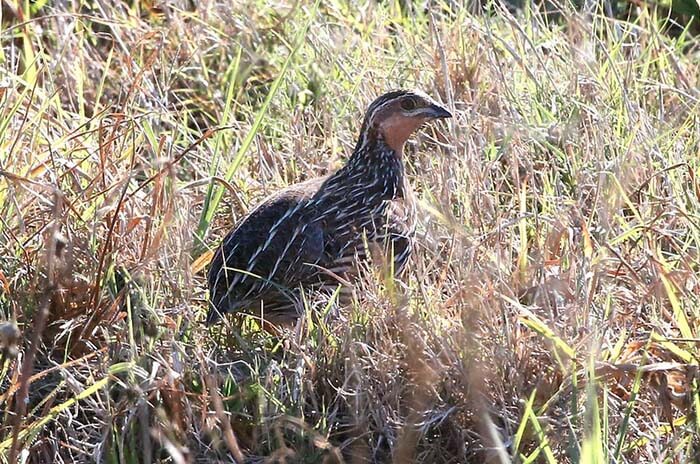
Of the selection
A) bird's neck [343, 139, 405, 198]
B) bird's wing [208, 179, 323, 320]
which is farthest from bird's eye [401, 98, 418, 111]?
bird's wing [208, 179, 323, 320]

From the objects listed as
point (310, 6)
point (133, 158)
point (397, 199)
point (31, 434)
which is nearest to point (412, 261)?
point (397, 199)

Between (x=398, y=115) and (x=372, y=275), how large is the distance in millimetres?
866

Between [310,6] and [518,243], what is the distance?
1.96 metres

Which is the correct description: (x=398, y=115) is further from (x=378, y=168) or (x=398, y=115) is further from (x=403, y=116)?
(x=378, y=168)

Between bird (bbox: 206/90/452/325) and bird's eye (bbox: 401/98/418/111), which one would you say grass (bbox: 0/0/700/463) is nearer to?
bird (bbox: 206/90/452/325)

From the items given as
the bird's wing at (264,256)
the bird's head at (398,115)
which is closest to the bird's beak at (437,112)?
the bird's head at (398,115)

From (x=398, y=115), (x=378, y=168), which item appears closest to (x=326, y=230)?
(x=378, y=168)

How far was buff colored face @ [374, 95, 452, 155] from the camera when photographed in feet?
15.3

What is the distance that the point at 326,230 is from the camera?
4379mm

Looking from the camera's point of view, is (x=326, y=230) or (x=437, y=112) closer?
(x=326, y=230)

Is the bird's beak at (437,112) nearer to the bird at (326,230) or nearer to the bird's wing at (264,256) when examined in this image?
the bird at (326,230)

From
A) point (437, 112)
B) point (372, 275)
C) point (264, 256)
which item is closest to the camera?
point (372, 275)

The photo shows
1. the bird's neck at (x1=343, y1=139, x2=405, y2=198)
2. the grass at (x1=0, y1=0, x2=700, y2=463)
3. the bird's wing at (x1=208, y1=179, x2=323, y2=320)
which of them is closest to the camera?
the grass at (x1=0, y1=0, x2=700, y2=463)

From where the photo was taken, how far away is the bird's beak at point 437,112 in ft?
15.2
